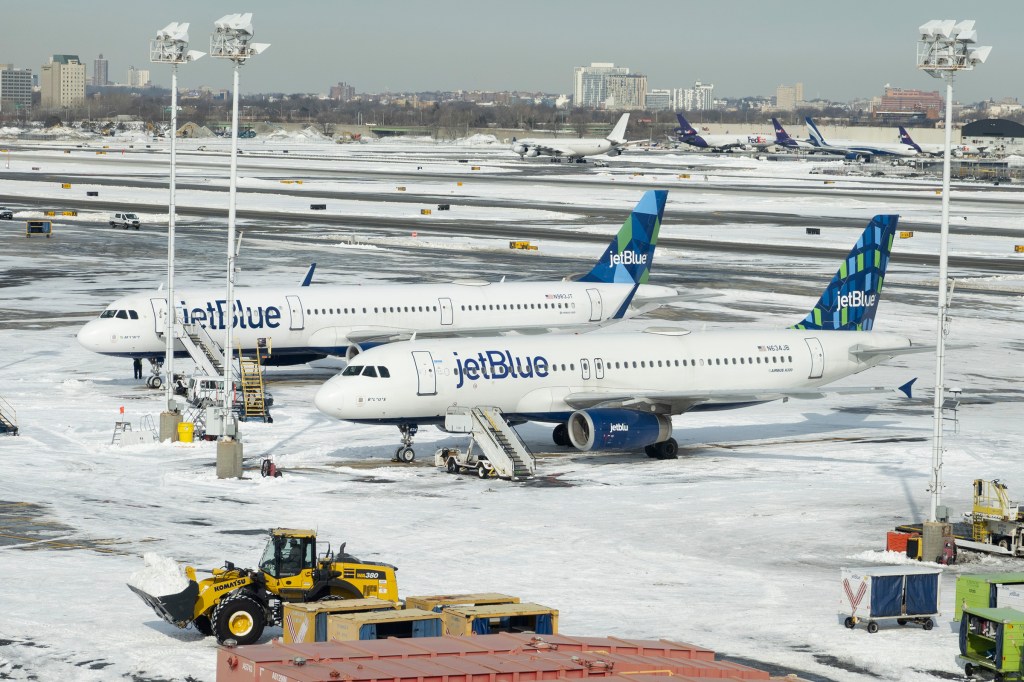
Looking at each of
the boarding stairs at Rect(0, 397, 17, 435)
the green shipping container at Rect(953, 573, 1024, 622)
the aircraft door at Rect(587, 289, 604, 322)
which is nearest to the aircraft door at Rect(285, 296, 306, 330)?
the boarding stairs at Rect(0, 397, 17, 435)

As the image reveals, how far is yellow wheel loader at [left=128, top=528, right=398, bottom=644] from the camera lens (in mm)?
32688

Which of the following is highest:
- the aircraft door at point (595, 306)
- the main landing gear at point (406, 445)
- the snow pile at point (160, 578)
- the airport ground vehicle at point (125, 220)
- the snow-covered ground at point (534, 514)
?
the airport ground vehicle at point (125, 220)

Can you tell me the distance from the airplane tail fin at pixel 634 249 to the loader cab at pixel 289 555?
45.1 metres

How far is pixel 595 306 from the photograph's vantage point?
247ft

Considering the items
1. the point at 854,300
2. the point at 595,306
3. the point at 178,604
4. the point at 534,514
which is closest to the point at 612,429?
the point at 534,514

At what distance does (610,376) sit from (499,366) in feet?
14.6

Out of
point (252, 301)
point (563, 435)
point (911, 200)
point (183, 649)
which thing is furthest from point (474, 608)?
point (911, 200)

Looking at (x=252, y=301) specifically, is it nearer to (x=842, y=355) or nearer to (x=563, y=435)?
(x=563, y=435)

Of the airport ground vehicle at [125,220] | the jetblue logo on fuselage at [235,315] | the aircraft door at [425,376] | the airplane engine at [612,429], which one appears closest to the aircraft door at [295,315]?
the jetblue logo on fuselage at [235,315]

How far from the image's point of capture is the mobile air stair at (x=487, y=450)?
169ft

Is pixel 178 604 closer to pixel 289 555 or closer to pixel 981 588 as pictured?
pixel 289 555

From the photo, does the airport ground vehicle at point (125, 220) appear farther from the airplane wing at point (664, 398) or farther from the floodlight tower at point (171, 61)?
the airplane wing at point (664, 398)

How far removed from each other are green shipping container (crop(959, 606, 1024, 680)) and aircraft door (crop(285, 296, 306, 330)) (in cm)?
4099

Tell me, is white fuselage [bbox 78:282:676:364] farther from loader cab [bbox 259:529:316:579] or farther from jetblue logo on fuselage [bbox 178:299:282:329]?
loader cab [bbox 259:529:316:579]
